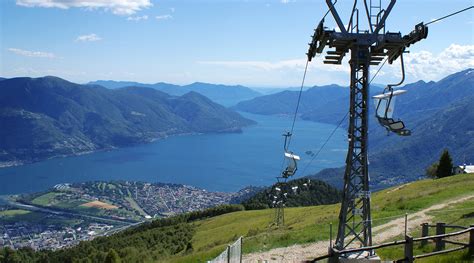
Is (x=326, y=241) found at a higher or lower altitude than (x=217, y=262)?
lower

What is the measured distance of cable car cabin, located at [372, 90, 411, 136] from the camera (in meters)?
12.5

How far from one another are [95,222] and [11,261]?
3296 inches

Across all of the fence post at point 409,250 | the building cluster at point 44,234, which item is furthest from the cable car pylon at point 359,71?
the building cluster at point 44,234

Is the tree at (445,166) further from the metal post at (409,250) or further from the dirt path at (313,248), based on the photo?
the metal post at (409,250)

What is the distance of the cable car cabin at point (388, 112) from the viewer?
12.5 meters

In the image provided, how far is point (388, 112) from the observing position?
12719 mm

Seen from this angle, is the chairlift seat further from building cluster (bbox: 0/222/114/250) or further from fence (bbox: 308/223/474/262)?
building cluster (bbox: 0/222/114/250)

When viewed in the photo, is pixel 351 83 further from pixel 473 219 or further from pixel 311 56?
pixel 473 219

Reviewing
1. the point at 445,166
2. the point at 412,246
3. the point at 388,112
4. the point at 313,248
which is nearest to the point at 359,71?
the point at 388,112

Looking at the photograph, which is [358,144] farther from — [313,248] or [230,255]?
[313,248]

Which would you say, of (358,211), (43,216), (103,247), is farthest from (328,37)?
(43,216)

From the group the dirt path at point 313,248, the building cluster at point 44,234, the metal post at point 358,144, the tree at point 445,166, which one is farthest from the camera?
the building cluster at point 44,234

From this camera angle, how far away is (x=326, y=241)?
2191 centimetres

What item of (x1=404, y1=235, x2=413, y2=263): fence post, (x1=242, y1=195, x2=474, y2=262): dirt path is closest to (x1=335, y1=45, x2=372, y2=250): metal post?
(x1=404, y1=235, x2=413, y2=263): fence post
